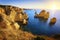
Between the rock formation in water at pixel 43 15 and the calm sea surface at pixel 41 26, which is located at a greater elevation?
the rock formation in water at pixel 43 15

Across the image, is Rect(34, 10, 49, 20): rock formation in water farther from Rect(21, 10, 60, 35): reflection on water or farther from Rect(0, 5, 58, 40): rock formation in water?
Rect(0, 5, 58, 40): rock formation in water

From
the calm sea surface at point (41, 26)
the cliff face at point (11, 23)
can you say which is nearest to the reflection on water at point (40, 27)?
the calm sea surface at point (41, 26)

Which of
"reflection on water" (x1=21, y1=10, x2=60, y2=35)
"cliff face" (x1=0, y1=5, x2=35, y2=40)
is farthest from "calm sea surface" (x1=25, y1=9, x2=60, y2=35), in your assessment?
"cliff face" (x1=0, y1=5, x2=35, y2=40)

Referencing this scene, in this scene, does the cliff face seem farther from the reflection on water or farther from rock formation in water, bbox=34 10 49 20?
rock formation in water, bbox=34 10 49 20

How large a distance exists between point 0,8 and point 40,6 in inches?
32.2

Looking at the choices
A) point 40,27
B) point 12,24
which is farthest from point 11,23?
point 40,27

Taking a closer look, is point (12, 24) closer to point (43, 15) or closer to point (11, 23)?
point (11, 23)

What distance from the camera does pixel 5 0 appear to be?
286cm

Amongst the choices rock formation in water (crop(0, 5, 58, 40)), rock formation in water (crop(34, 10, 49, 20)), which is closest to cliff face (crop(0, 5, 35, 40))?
rock formation in water (crop(0, 5, 58, 40))

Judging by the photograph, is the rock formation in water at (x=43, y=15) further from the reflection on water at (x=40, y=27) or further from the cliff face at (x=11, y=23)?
the cliff face at (x=11, y=23)

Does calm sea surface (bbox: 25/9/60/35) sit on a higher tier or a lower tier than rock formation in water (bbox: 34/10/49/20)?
lower

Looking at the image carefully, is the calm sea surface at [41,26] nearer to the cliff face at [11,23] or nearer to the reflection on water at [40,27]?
the reflection on water at [40,27]

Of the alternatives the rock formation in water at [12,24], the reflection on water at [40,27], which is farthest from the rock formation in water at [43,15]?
the rock formation in water at [12,24]

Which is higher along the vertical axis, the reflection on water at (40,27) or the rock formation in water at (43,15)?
the rock formation in water at (43,15)
